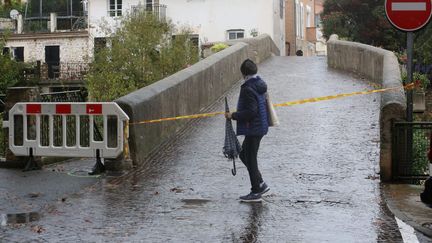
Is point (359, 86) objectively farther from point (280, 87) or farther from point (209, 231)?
point (209, 231)

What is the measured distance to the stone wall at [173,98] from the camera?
11.4 metres

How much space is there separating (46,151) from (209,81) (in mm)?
7310

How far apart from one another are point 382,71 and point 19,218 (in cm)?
1240

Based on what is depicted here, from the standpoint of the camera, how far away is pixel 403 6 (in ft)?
32.7

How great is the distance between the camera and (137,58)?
29172 millimetres

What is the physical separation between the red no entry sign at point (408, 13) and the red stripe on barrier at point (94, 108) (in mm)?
4402

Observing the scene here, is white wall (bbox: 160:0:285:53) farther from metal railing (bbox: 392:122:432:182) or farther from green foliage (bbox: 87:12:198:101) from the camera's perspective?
metal railing (bbox: 392:122:432:182)

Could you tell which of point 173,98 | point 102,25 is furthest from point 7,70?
point 173,98

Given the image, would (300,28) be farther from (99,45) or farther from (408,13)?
(408,13)

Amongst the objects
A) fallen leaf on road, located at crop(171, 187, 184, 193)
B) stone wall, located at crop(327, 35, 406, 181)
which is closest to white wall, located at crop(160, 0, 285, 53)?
stone wall, located at crop(327, 35, 406, 181)

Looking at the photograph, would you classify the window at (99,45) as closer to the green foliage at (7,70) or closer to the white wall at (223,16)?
the white wall at (223,16)

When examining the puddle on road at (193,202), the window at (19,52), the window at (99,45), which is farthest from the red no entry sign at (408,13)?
the window at (19,52)

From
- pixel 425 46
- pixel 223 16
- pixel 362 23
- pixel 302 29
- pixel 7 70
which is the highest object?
pixel 223 16

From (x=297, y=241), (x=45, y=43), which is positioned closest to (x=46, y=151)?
(x=297, y=241)
